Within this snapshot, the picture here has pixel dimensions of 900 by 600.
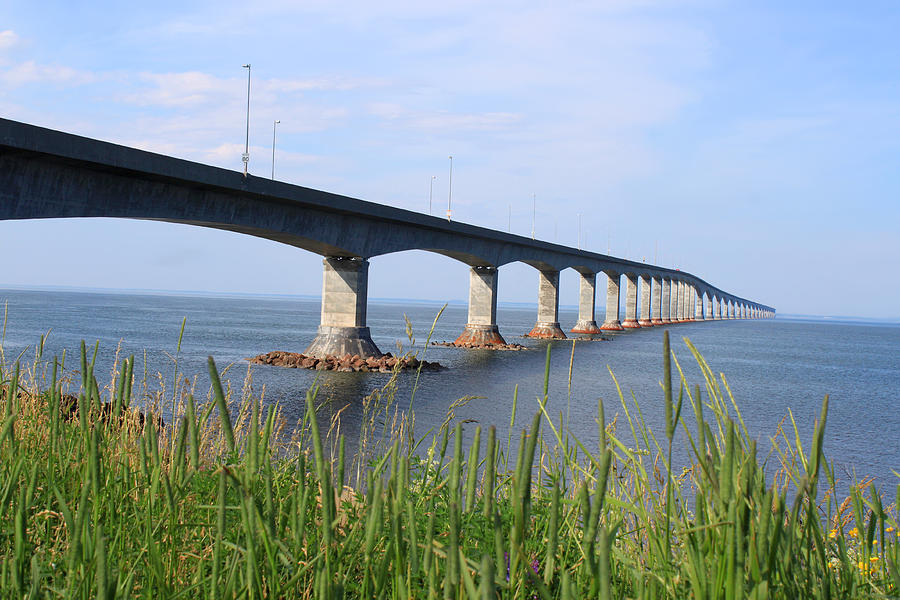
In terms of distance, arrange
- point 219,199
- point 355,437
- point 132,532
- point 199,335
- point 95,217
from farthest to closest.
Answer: point 199,335
point 219,199
point 95,217
point 355,437
point 132,532

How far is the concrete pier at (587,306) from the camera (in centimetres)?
8775

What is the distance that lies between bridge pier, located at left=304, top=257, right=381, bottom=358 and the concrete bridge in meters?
0.06

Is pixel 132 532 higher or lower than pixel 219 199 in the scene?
lower

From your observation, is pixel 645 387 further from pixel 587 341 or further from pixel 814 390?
pixel 587 341

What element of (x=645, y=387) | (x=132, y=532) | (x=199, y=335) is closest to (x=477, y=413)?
(x=645, y=387)

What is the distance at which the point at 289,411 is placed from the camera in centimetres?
2491

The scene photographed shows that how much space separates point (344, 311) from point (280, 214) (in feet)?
25.1

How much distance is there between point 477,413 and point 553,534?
23.4 metres

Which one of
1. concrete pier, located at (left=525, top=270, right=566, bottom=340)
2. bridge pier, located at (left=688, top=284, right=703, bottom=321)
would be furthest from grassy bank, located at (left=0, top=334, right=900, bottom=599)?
bridge pier, located at (left=688, top=284, right=703, bottom=321)

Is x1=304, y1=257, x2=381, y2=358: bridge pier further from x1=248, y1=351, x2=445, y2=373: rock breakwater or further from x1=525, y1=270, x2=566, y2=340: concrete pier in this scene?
x1=525, y1=270, x2=566, y2=340: concrete pier

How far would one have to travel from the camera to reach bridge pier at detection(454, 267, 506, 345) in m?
60.7

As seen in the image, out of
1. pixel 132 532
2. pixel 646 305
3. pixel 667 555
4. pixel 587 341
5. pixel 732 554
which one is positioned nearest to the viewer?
pixel 732 554

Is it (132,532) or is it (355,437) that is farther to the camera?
(355,437)

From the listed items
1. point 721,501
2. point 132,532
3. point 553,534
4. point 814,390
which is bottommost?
point 814,390
